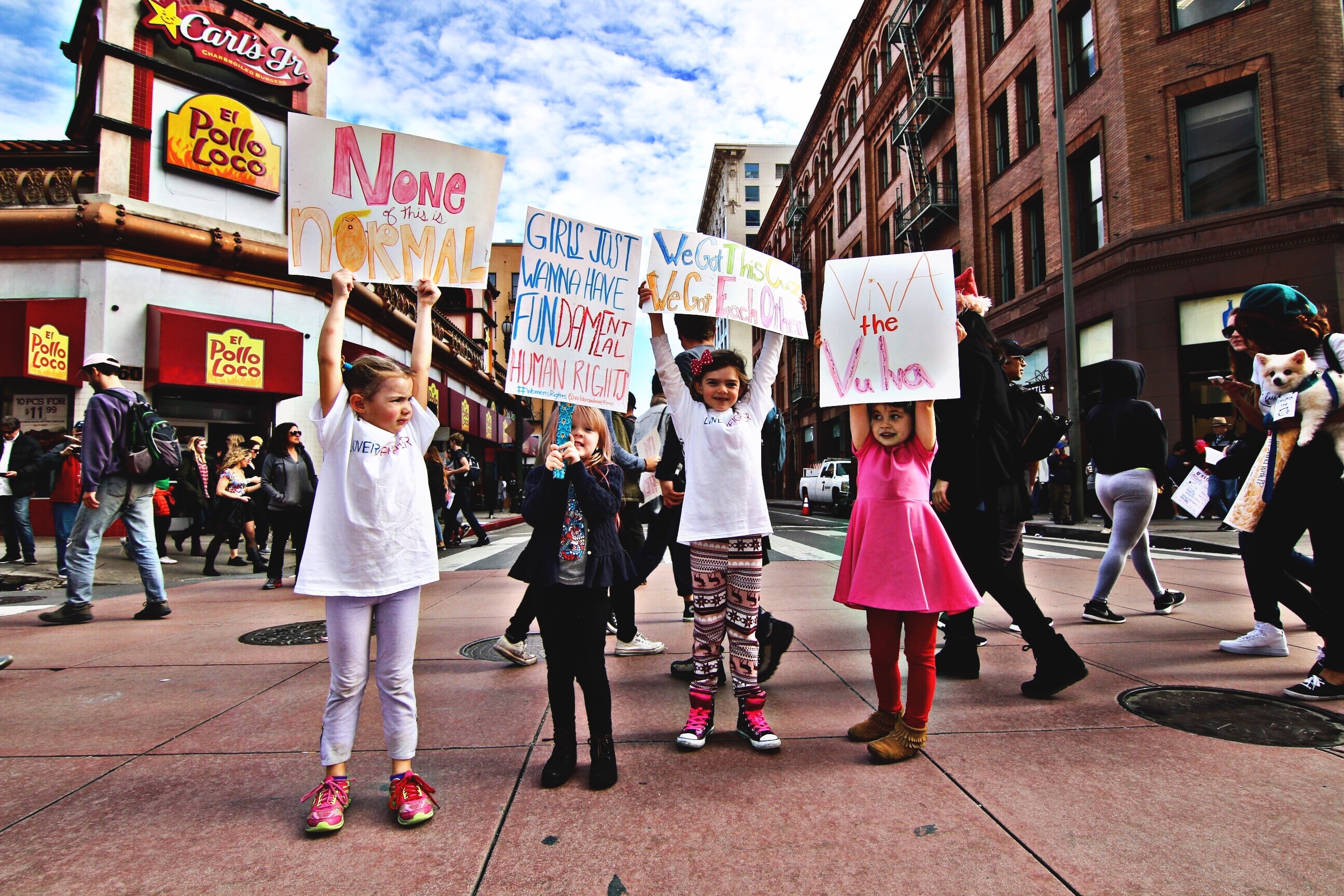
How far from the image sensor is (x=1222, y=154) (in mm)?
16578

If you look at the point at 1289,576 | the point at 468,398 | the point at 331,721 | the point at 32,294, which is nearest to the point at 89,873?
the point at 331,721

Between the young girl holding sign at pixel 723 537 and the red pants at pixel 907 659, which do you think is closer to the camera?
the red pants at pixel 907 659

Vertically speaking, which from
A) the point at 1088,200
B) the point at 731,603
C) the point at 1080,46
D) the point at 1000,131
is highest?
the point at 1080,46

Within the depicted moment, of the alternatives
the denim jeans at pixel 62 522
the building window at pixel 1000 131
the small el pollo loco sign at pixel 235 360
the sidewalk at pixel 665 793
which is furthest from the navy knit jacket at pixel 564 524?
the building window at pixel 1000 131

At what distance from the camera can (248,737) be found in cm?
327

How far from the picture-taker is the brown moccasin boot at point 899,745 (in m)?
2.88

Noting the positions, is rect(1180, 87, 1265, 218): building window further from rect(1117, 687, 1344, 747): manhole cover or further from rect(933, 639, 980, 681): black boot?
rect(933, 639, 980, 681): black boot

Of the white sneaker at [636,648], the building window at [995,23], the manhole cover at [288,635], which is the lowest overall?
the manhole cover at [288,635]

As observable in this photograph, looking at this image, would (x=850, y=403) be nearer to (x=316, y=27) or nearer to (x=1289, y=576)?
(x=1289, y=576)

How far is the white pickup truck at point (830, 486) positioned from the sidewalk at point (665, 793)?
727 inches

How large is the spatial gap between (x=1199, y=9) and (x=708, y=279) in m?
19.9

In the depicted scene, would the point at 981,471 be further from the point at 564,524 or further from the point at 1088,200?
the point at 1088,200

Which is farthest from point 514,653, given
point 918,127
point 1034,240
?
point 918,127

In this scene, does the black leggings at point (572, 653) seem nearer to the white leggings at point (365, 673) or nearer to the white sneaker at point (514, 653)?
the white leggings at point (365, 673)
